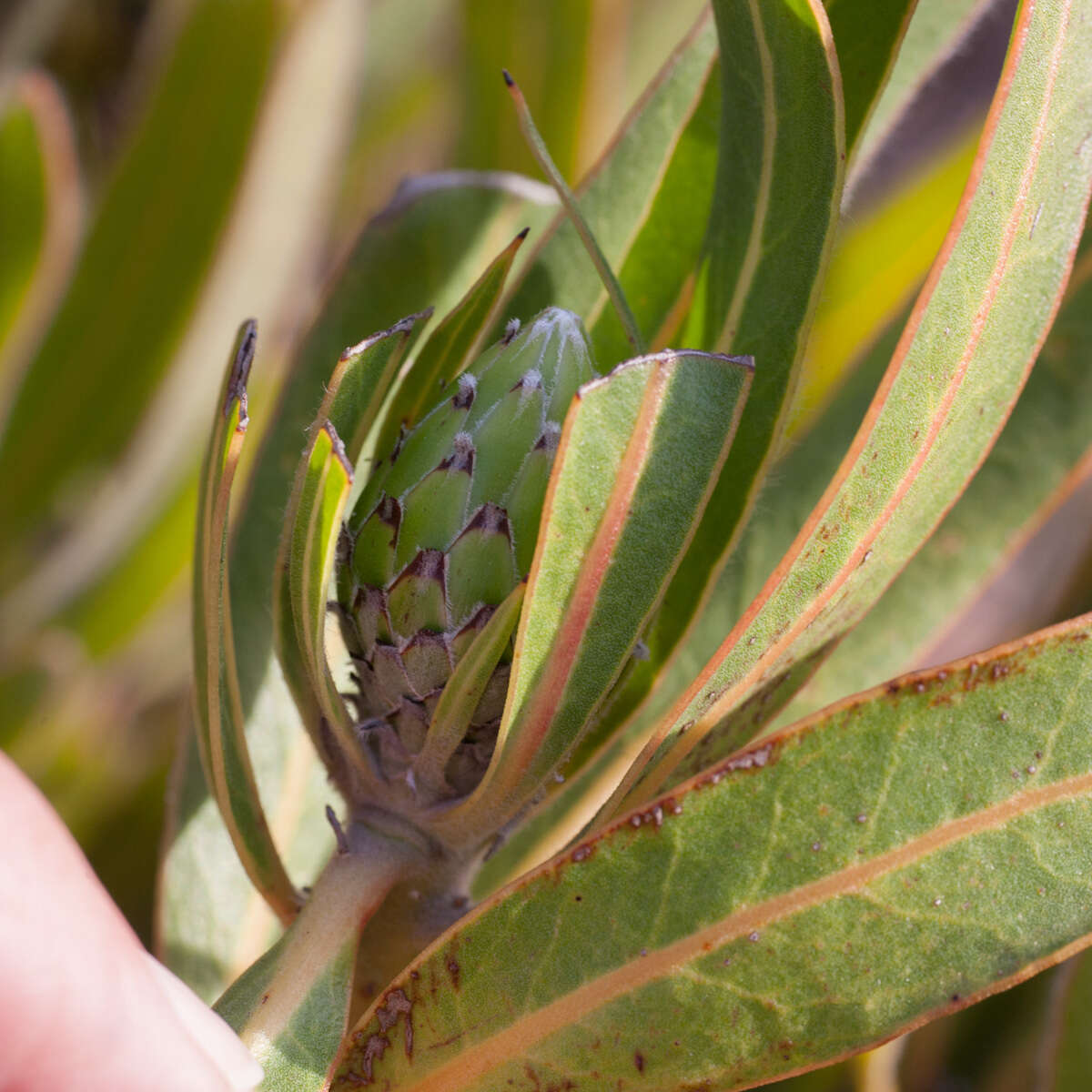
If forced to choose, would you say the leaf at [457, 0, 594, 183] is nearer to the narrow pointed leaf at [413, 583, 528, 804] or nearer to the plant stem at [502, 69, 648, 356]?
the plant stem at [502, 69, 648, 356]

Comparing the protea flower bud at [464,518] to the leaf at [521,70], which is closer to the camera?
the protea flower bud at [464,518]

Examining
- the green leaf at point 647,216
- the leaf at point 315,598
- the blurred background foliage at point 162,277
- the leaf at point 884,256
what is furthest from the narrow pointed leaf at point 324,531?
the leaf at point 884,256

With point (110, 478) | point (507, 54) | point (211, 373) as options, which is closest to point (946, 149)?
point (507, 54)

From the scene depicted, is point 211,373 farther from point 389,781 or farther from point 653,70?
point 389,781

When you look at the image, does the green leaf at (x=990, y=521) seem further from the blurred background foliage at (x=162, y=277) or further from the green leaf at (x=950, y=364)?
the green leaf at (x=950, y=364)

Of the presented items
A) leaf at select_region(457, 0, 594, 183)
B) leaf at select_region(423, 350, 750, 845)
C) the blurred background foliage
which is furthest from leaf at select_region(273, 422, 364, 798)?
leaf at select_region(457, 0, 594, 183)

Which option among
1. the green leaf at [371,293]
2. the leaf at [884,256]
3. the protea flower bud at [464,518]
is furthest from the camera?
the leaf at [884,256]
